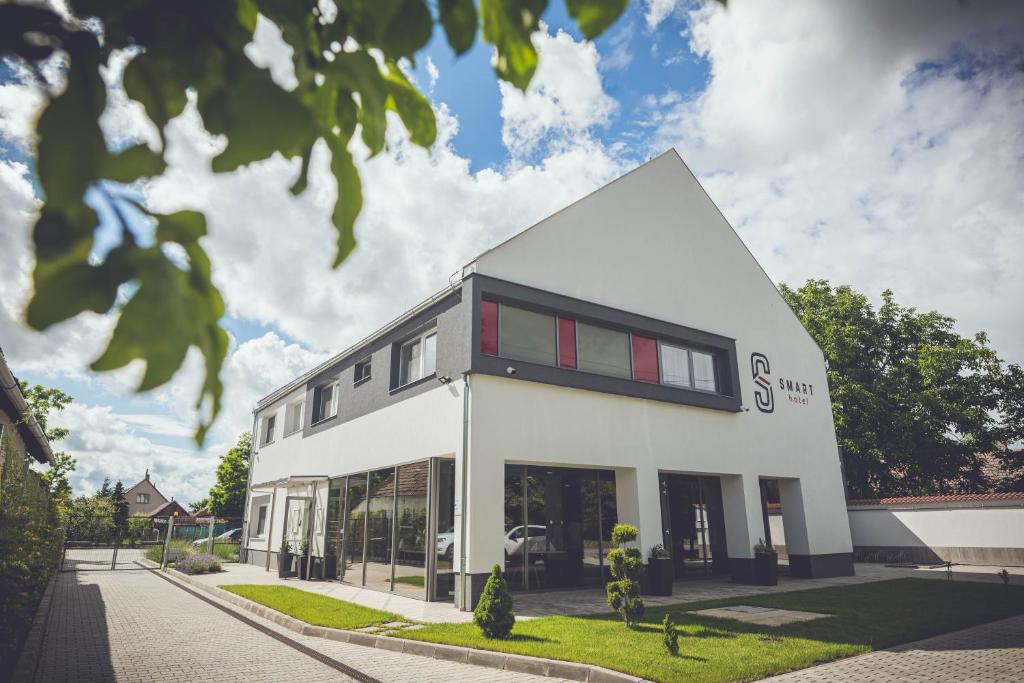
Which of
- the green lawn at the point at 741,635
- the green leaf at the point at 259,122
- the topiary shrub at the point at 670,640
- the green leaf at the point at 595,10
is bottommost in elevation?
the green lawn at the point at 741,635

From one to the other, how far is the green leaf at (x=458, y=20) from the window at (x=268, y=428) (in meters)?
25.8

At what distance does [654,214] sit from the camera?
1588 centimetres

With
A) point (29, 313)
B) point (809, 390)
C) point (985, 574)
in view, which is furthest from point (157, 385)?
point (985, 574)

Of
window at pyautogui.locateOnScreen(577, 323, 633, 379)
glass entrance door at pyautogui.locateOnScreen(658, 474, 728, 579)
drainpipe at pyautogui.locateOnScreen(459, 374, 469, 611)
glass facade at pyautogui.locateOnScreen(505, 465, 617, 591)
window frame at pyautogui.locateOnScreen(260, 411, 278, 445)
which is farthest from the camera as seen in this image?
window frame at pyautogui.locateOnScreen(260, 411, 278, 445)

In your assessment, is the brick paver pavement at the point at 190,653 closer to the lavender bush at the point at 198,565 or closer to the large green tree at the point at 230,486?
the lavender bush at the point at 198,565

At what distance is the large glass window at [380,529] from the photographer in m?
13.5

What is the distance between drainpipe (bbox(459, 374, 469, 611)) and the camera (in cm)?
1064

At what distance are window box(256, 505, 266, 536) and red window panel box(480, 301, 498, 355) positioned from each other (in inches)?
655

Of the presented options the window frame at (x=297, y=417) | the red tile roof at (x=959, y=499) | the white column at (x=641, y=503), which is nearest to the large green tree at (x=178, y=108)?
the white column at (x=641, y=503)

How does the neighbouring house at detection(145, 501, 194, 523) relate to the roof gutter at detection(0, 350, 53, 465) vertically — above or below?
below

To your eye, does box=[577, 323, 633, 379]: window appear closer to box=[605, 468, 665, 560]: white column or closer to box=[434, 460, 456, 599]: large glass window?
box=[605, 468, 665, 560]: white column

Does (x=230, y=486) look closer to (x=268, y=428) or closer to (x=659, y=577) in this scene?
(x=268, y=428)

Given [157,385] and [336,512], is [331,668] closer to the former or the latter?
[157,385]

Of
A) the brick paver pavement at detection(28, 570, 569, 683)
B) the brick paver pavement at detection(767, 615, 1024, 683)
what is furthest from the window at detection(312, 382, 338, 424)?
the brick paver pavement at detection(767, 615, 1024, 683)
